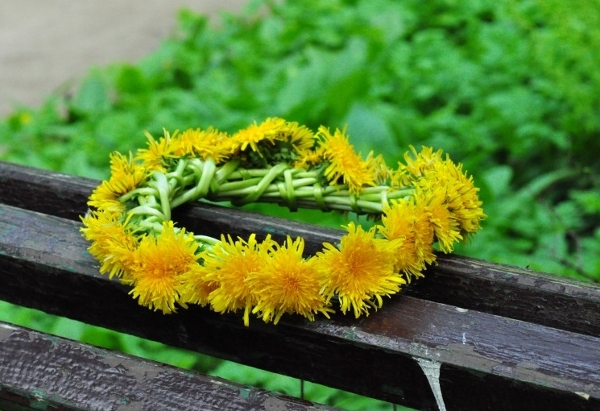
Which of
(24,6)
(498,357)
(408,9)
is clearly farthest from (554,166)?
(24,6)

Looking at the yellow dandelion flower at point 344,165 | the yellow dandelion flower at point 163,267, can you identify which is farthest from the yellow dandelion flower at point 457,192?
the yellow dandelion flower at point 163,267

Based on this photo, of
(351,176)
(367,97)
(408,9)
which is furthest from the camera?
(408,9)

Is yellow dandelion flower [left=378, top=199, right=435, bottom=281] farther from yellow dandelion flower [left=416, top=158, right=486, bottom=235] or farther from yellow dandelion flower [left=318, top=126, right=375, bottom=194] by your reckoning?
yellow dandelion flower [left=318, top=126, right=375, bottom=194]

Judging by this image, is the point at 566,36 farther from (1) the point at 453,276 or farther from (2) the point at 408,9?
(1) the point at 453,276

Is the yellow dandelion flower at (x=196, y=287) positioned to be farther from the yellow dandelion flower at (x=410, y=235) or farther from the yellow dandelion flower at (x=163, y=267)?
the yellow dandelion flower at (x=410, y=235)

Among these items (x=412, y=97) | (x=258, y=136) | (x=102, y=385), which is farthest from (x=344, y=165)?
(x=412, y=97)
